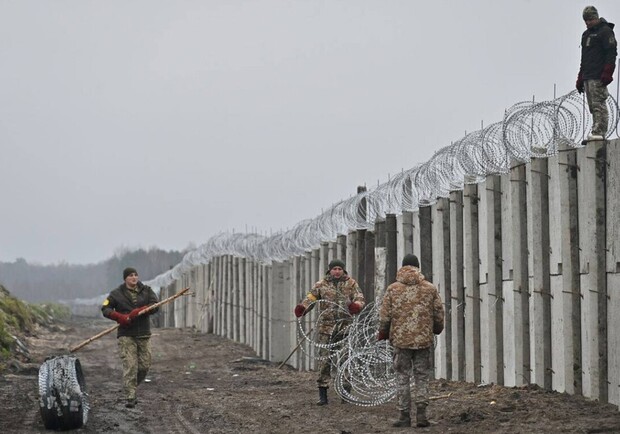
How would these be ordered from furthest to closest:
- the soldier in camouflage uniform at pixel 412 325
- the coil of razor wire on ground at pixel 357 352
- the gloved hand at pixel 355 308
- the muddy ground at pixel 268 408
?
1. the gloved hand at pixel 355 308
2. the coil of razor wire on ground at pixel 357 352
3. the soldier in camouflage uniform at pixel 412 325
4. the muddy ground at pixel 268 408

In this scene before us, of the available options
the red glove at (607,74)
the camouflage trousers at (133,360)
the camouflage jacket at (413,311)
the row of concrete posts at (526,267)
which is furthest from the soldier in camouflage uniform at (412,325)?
the camouflage trousers at (133,360)

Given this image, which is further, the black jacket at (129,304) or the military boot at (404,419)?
the black jacket at (129,304)

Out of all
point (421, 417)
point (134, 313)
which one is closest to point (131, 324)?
point (134, 313)

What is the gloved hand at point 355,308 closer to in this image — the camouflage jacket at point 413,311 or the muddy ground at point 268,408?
the muddy ground at point 268,408

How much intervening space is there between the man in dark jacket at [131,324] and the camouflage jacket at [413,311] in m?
4.27

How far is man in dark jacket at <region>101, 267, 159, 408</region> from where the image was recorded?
14430 millimetres

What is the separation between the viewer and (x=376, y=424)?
11.6 m

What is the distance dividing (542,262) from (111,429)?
4673 mm

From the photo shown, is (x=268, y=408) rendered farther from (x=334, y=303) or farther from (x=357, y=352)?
(x=334, y=303)

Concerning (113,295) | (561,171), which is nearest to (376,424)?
(561,171)

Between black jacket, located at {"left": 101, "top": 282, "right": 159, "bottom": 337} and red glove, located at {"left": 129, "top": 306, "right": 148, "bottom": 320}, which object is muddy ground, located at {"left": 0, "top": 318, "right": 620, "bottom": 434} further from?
red glove, located at {"left": 129, "top": 306, "right": 148, "bottom": 320}

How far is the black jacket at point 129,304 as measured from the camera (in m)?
14.6

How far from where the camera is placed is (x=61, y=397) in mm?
11922

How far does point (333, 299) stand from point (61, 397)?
12.1ft
